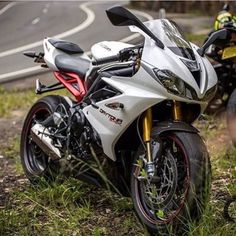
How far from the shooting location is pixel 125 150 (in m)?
4.34

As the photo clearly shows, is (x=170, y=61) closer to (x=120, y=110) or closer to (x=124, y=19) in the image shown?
(x=124, y=19)

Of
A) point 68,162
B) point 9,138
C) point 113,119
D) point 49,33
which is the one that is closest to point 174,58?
point 113,119

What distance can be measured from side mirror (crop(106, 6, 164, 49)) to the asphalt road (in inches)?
355

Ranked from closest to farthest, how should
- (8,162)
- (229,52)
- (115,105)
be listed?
(115,105)
(8,162)
(229,52)

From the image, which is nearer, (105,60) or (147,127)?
(147,127)

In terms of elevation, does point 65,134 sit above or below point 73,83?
below

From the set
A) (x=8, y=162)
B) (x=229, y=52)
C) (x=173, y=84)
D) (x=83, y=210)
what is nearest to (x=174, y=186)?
(x=173, y=84)

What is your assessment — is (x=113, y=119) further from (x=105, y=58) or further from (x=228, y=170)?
(x=228, y=170)

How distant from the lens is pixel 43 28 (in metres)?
23.3

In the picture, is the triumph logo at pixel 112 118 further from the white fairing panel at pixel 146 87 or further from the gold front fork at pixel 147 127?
the gold front fork at pixel 147 127

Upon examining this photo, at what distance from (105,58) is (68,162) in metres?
0.80

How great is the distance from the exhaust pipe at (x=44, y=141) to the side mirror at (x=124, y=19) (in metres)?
1.29

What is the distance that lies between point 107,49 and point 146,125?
0.80m

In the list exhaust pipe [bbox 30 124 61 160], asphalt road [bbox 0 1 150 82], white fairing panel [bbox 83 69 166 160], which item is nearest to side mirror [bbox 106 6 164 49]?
white fairing panel [bbox 83 69 166 160]
